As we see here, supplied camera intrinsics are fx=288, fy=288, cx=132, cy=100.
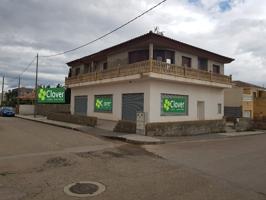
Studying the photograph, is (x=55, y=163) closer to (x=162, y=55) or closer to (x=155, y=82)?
(x=155, y=82)

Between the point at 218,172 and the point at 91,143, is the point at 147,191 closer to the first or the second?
the point at 218,172

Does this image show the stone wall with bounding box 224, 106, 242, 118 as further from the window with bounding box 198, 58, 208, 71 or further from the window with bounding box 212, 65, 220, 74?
the window with bounding box 198, 58, 208, 71

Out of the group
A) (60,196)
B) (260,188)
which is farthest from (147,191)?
(260,188)

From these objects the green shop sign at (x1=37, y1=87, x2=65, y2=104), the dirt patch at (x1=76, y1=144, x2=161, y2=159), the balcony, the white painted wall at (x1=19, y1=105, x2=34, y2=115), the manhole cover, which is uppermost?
the balcony

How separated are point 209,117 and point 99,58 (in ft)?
44.8

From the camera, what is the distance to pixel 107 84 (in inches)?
1123

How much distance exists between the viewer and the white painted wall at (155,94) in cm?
2325

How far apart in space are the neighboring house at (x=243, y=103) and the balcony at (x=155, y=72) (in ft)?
21.1

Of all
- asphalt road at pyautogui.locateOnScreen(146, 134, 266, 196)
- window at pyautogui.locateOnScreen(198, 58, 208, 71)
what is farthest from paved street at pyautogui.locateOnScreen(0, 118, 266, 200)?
window at pyautogui.locateOnScreen(198, 58, 208, 71)

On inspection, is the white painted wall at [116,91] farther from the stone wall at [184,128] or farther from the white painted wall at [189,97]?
the stone wall at [184,128]

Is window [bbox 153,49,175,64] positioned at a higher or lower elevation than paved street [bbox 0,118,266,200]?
higher

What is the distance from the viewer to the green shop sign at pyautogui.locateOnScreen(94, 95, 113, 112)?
28.3m

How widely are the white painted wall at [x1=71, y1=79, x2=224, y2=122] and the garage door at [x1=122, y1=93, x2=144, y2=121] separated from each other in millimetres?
433

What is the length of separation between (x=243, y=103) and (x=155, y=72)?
1785 cm
